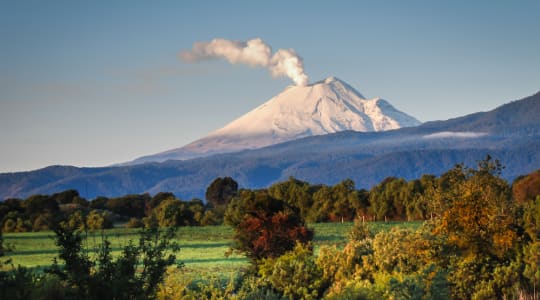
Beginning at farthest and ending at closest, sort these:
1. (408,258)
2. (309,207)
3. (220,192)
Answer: (220,192), (309,207), (408,258)

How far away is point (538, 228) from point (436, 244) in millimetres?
7238

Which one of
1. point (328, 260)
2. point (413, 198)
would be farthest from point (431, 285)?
point (413, 198)

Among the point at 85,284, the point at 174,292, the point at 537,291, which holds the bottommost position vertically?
the point at 537,291

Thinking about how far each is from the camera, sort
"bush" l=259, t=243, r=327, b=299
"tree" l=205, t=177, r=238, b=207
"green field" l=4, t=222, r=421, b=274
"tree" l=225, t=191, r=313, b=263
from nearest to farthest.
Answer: "bush" l=259, t=243, r=327, b=299, "tree" l=225, t=191, r=313, b=263, "green field" l=4, t=222, r=421, b=274, "tree" l=205, t=177, r=238, b=207

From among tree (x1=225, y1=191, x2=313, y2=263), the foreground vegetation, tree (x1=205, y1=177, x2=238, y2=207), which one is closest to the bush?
the foreground vegetation

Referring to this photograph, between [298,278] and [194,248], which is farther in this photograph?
[194,248]

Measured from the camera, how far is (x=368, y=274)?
22594 millimetres

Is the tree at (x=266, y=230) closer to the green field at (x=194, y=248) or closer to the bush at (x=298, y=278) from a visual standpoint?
the green field at (x=194, y=248)

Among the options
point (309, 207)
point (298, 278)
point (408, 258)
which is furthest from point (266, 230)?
point (309, 207)

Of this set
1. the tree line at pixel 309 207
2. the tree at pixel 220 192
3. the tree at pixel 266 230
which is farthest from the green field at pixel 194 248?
the tree at pixel 220 192

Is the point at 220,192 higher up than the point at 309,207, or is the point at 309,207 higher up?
the point at 220,192

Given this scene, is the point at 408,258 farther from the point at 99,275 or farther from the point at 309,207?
the point at 309,207

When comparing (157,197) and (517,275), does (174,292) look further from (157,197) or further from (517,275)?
(157,197)

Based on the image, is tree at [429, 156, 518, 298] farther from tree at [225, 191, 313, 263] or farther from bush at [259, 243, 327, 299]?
tree at [225, 191, 313, 263]
